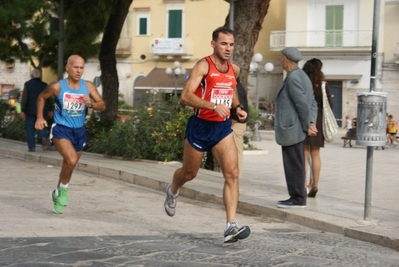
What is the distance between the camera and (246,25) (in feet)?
49.6

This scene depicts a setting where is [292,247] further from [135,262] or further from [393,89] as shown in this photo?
[393,89]

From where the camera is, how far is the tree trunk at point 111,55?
71.3ft

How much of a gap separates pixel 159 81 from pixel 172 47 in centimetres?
223

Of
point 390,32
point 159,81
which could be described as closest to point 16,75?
point 159,81

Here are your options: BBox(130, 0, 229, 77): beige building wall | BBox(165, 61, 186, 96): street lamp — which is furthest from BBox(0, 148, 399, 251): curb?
BBox(130, 0, 229, 77): beige building wall

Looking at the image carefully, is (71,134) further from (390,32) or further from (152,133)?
(390,32)

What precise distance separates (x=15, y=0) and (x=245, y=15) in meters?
11.9

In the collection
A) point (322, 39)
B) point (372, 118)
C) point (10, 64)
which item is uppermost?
point (322, 39)

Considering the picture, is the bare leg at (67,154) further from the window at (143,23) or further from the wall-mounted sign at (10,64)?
the window at (143,23)

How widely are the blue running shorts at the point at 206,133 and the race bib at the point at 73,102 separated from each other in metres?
2.03

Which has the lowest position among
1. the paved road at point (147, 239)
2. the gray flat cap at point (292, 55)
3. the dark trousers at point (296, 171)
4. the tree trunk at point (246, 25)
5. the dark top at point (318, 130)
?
the paved road at point (147, 239)

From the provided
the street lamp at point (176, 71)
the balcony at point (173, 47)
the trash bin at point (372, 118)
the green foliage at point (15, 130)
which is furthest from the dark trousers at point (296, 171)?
the balcony at point (173, 47)

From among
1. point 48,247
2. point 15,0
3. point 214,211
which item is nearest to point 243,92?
point 214,211

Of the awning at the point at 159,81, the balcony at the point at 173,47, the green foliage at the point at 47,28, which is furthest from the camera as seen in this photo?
the balcony at the point at 173,47
